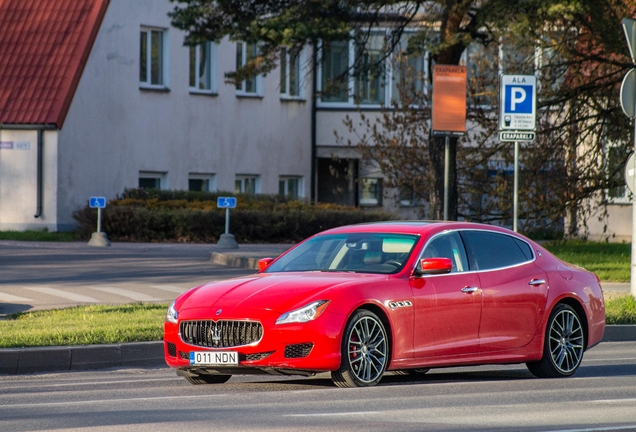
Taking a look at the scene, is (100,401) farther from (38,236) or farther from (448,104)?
(38,236)

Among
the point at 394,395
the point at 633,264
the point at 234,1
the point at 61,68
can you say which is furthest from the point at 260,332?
the point at 61,68

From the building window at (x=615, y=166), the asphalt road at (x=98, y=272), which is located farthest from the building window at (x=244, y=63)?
the building window at (x=615, y=166)

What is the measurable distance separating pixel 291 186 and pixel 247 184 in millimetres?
2651

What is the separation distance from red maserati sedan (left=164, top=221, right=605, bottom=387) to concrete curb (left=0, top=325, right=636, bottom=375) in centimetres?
227

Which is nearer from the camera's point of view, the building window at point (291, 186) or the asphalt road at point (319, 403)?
the asphalt road at point (319, 403)

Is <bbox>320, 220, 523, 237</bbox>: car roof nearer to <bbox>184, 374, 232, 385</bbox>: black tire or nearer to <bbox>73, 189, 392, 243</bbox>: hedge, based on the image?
<bbox>184, 374, 232, 385</bbox>: black tire

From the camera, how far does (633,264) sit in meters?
17.5

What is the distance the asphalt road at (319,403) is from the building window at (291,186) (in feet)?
103

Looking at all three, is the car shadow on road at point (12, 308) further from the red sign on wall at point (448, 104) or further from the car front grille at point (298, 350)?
the car front grille at point (298, 350)

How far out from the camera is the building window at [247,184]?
137 ft

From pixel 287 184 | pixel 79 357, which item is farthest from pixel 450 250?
pixel 287 184

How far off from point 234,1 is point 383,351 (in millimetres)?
14733

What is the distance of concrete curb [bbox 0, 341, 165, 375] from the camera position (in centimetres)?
1255

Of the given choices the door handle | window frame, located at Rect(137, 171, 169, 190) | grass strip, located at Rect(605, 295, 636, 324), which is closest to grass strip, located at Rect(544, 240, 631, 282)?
grass strip, located at Rect(605, 295, 636, 324)
